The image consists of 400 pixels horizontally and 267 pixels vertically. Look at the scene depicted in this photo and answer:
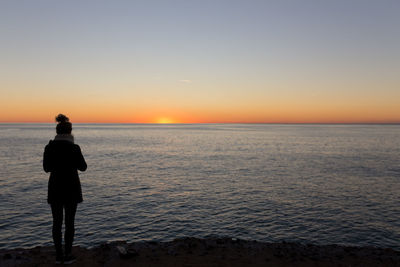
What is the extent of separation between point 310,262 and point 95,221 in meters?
13.0

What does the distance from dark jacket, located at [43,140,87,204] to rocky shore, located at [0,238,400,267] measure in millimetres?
3169

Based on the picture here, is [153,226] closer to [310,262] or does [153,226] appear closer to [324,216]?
[310,262]

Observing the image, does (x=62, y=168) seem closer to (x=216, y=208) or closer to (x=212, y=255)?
(x=212, y=255)

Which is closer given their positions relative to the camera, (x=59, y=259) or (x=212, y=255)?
Result: (x=59, y=259)

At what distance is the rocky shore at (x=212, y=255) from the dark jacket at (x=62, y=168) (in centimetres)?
317

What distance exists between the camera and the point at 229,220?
17562 mm

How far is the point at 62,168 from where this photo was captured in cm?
759

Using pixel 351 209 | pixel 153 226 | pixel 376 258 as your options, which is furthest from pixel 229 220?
pixel 351 209

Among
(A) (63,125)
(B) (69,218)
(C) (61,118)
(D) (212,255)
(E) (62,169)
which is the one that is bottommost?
(D) (212,255)

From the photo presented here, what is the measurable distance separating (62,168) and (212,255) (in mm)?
6646

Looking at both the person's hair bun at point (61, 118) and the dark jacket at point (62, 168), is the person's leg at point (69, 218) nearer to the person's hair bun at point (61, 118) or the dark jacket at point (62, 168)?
the dark jacket at point (62, 168)

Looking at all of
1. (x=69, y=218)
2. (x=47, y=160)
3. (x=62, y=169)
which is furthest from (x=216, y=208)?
(x=47, y=160)

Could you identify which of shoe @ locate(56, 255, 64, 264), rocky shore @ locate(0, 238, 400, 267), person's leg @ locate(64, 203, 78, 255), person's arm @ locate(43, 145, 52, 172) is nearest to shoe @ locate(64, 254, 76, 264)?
shoe @ locate(56, 255, 64, 264)

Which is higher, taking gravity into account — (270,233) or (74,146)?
(74,146)
